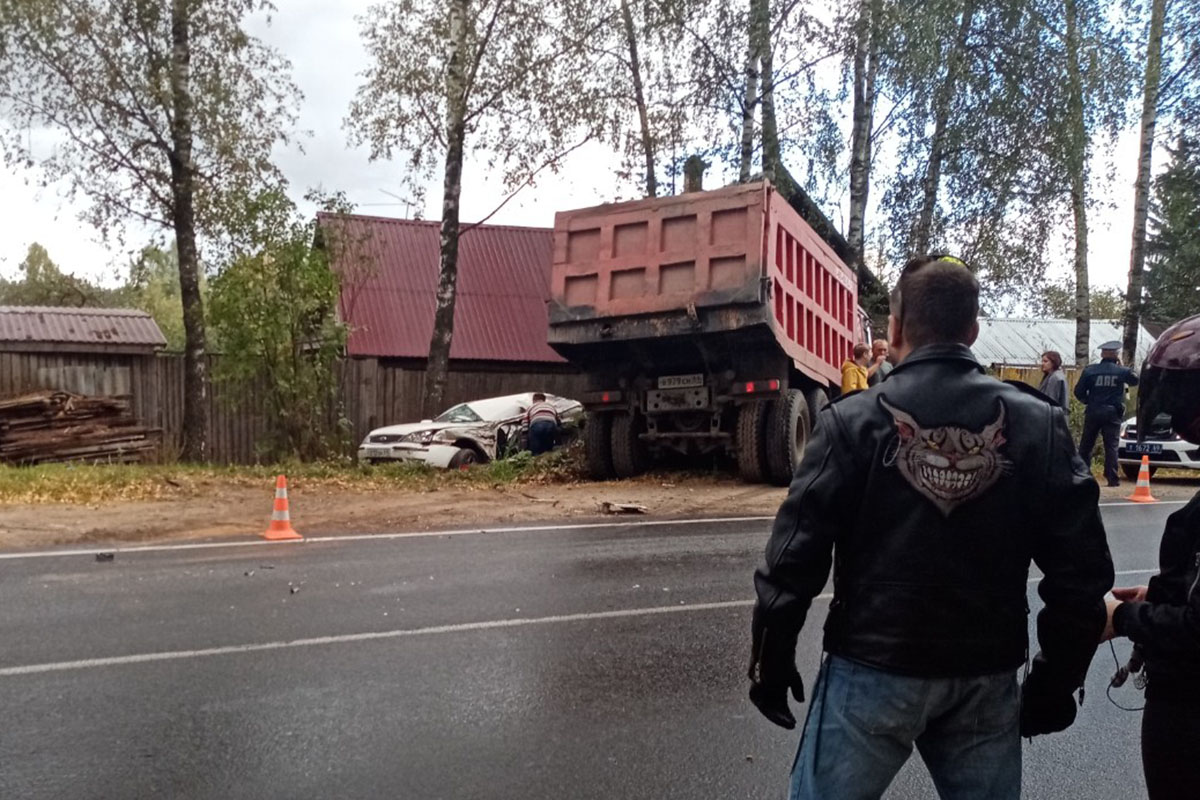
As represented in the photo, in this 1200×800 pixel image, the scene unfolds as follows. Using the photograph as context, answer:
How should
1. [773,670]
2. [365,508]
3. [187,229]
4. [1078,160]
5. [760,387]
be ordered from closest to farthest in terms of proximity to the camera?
[773,670] → [365,508] → [760,387] → [187,229] → [1078,160]

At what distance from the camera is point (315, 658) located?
5.26m

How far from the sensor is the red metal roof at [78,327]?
66.6 ft

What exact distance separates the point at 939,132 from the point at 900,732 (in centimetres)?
2183

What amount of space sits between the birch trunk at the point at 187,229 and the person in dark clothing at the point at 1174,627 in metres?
17.9

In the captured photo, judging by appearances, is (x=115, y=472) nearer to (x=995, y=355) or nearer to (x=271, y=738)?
(x=271, y=738)

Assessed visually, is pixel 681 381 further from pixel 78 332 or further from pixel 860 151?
pixel 78 332

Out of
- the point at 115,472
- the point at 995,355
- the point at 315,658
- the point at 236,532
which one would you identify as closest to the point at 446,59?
the point at 115,472

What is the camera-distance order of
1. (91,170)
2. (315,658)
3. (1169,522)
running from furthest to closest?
(91,170)
(315,658)
(1169,522)

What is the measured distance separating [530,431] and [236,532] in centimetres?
760

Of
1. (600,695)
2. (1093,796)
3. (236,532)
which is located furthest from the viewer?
(236,532)

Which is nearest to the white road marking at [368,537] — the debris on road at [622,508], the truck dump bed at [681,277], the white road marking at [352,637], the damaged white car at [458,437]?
the debris on road at [622,508]

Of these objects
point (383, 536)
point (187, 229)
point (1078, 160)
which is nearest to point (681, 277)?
point (383, 536)

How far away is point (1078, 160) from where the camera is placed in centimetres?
2133

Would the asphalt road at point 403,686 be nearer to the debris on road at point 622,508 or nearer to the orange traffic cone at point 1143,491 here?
the debris on road at point 622,508
